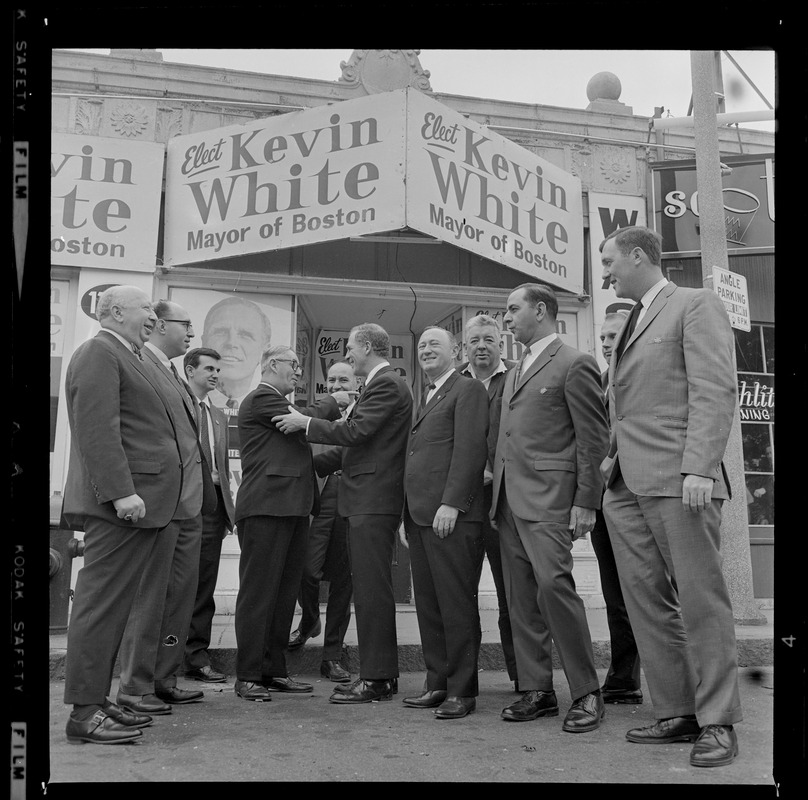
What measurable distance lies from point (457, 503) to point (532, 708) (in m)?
1.03

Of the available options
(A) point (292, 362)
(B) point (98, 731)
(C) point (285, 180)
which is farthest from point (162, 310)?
(C) point (285, 180)

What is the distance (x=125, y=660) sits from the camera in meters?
4.32

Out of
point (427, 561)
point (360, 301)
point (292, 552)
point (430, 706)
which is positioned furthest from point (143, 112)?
point (430, 706)

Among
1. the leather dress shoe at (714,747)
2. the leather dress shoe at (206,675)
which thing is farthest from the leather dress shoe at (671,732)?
the leather dress shoe at (206,675)

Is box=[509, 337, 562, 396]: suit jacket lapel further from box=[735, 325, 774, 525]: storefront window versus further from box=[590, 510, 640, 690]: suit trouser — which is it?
box=[735, 325, 774, 525]: storefront window

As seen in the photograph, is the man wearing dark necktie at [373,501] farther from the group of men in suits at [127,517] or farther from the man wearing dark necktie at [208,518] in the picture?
the man wearing dark necktie at [208,518]

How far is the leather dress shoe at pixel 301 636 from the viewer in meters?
5.52

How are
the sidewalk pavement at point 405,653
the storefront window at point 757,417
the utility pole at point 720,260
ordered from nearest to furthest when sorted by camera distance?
the sidewalk pavement at point 405,653, the utility pole at point 720,260, the storefront window at point 757,417

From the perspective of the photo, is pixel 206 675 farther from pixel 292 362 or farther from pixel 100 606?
pixel 292 362

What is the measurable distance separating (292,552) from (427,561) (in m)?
0.80

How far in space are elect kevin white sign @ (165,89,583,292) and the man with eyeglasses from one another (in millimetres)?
2778

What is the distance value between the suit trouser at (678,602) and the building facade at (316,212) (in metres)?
4.00
